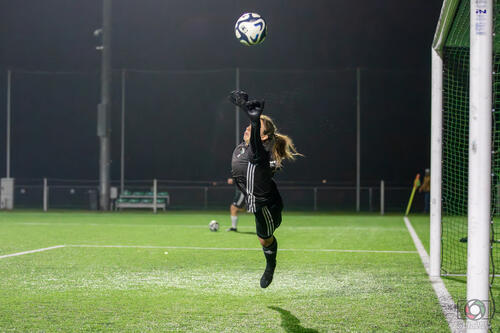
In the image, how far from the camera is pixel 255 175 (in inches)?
250

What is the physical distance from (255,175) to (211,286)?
149cm

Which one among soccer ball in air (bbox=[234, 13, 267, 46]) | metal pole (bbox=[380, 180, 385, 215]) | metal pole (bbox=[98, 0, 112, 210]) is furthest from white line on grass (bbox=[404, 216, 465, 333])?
metal pole (bbox=[98, 0, 112, 210])

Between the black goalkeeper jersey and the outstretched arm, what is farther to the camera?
the black goalkeeper jersey

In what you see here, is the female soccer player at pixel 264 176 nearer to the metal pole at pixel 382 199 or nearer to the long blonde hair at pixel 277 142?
the long blonde hair at pixel 277 142

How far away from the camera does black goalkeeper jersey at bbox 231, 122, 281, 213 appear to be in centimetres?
630

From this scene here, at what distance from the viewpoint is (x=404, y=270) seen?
836cm

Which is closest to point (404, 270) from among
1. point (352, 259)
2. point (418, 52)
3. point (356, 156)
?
point (352, 259)

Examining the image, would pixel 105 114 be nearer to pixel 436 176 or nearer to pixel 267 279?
pixel 436 176

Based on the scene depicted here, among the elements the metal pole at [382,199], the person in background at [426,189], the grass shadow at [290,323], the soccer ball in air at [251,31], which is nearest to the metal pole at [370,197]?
the metal pole at [382,199]

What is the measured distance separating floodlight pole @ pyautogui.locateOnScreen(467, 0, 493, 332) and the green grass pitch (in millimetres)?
1110

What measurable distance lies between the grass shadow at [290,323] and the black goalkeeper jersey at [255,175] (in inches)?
47.9

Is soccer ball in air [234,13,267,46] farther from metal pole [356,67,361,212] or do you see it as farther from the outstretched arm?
metal pole [356,67,361,212]

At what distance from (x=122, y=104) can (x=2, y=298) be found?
1959 centimetres

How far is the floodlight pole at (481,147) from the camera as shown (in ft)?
13.4
